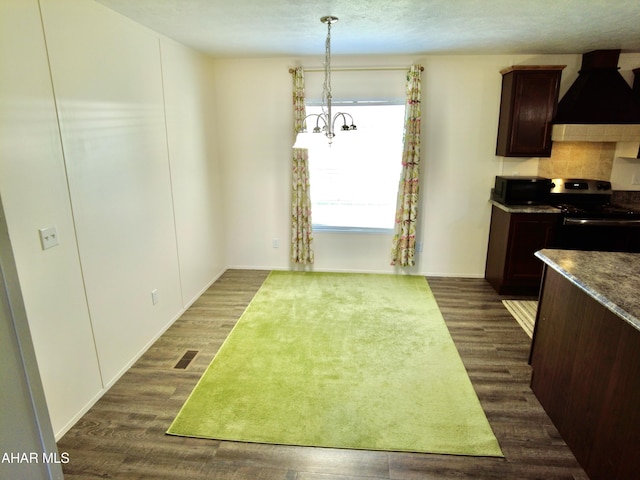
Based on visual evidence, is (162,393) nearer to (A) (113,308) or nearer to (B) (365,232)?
(A) (113,308)

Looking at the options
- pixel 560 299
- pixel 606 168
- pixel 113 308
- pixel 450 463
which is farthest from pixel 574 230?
pixel 113 308

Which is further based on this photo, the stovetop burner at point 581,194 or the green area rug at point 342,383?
the stovetop burner at point 581,194

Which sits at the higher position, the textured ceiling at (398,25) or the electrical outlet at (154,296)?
the textured ceiling at (398,25)

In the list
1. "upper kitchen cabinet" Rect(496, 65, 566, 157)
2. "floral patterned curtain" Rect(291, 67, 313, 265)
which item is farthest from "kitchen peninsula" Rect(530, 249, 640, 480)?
"floral patterned curtain" Rect(291, 67, 313, 265)

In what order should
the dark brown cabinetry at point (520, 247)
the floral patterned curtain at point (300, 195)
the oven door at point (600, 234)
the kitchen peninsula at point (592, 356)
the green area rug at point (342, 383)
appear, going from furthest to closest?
the floral patterned curtain at point (300, 195) < the dark brown cabinetry at point (520, 247) < the oven door at point (600, 234) < the green area rug at point (342, 383) < the kitchen peninsula at point (592, 356)

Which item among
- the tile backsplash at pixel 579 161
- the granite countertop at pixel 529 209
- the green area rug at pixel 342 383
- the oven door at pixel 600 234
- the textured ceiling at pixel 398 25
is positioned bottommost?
the green area rug at pixel 342 383

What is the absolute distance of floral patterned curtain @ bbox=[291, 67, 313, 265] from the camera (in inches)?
170

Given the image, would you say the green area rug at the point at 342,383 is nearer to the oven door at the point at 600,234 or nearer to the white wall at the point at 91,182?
the white wall at the point at 91,182

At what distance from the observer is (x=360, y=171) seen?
4633 millimetres

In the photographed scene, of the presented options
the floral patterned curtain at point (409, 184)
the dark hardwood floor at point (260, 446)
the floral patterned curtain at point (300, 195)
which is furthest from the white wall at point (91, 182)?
the floral patterned curtain at point (409, 184)

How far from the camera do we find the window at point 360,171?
14.5 feet

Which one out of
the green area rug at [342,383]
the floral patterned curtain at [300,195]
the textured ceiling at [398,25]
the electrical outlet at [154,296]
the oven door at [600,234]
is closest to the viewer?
the green area rug at [342,383]

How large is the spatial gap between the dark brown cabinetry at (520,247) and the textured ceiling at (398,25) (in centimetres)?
170

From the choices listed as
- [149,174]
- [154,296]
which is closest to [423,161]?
[149,174]
